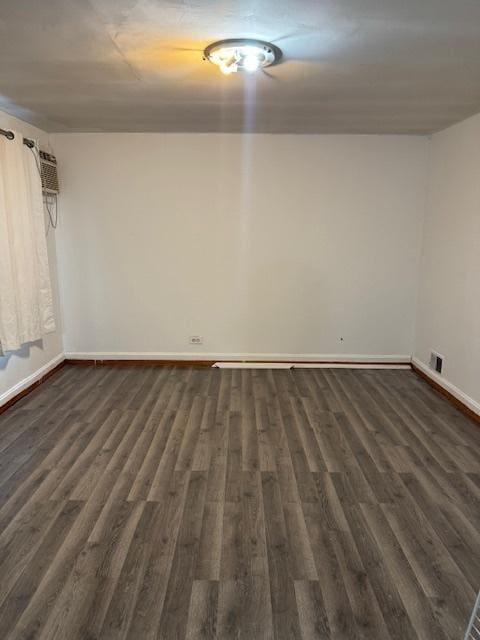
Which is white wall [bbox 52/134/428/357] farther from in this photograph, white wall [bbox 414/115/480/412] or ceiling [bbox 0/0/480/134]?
ceiling [bbox 0/0/480/134]

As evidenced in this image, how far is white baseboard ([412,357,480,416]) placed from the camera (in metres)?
3.37

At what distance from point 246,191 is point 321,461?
271 cm

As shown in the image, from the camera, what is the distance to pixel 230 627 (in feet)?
5.21

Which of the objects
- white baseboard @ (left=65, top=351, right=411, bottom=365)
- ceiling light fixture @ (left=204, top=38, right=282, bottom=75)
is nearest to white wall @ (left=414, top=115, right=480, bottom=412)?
white baseboard @ (left=65, top=351, right=411, bottom=365)

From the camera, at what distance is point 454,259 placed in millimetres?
3703

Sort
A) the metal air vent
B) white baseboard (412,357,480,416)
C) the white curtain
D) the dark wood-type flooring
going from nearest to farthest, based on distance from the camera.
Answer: the dark wood-type flooring < the white curtain < white baseboard (412,357,480,416) < the metal air vent

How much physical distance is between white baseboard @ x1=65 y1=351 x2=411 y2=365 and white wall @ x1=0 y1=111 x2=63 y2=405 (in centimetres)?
35

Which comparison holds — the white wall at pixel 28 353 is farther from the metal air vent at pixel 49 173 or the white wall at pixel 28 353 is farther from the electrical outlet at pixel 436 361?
the electrical outlet at pixel 436 361

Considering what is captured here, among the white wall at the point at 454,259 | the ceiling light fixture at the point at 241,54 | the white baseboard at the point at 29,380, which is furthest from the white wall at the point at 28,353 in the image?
the white wall at the point at 454,259

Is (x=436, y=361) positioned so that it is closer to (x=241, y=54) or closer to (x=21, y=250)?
(x=241, y=54)

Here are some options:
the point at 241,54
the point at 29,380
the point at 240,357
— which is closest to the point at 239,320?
the point at 240,357

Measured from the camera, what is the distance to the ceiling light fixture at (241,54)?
6.64 ft

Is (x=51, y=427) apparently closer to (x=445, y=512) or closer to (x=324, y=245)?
(x=445, y=512)

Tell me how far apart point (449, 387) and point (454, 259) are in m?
1.12
